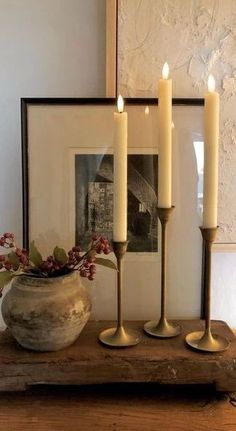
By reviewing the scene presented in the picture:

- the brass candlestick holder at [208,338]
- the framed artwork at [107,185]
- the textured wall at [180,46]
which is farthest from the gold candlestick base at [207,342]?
the textured wall at [180,46]

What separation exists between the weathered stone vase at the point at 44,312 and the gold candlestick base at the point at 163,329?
4.7 inches

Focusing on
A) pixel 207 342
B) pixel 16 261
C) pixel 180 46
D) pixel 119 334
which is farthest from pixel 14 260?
Result: pixel 180 46

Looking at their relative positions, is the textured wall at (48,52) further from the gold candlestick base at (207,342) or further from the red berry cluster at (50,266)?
the gold candlestick base at (207,342)

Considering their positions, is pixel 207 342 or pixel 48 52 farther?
pixel 48 52

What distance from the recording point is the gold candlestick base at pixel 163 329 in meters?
0.70

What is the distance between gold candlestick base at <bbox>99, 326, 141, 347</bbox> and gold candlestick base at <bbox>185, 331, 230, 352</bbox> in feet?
0.26

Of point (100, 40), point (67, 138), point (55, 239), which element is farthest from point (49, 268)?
point (100, 40)

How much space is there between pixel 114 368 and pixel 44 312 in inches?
4.8

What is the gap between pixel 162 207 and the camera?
0.68 meters

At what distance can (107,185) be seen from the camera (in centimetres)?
76

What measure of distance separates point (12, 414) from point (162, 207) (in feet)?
1.15

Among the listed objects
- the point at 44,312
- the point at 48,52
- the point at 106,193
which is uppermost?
the point at 48,52

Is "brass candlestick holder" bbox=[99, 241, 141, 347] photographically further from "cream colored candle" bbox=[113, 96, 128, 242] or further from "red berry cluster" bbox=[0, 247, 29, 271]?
"red berry cluster" bbox=[0, 247, 29, 271]

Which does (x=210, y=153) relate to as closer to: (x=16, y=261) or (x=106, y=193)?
(x=106, y=193)
